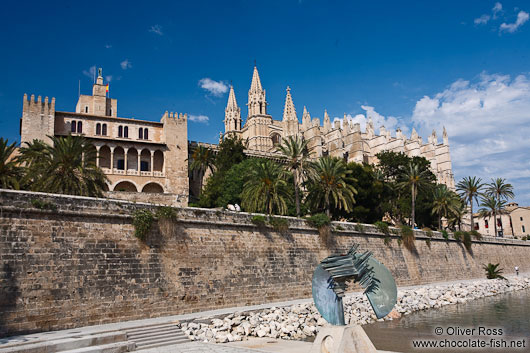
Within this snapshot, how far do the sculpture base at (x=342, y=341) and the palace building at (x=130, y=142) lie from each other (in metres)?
31.6

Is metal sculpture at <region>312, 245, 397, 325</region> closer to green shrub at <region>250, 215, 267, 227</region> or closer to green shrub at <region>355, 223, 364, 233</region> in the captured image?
green shrub at <region>250, 215, 267, 227</region>

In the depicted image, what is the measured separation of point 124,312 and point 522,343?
45.1ft

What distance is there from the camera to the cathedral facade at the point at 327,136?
230 ft

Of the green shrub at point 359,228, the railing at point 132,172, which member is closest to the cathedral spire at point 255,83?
the railing at point 132,172

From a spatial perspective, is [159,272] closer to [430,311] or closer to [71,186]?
[71,186]

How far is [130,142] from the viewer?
142ft

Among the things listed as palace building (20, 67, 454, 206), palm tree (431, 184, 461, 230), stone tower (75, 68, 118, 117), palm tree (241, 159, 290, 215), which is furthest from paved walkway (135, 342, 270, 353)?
stone tower (75, 68, 118, 117)

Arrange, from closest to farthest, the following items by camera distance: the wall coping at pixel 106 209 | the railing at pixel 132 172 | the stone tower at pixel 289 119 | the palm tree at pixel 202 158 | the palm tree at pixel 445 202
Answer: the wall coping at pixel 106 209, the palm tree at pixel 445 202, the railing at pixel 132 172, the palm tree at pixel 202 158, the stone tower at pixel 289 119

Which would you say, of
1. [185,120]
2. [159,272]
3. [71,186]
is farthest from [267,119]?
[159,272]

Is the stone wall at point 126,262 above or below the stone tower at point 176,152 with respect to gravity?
below

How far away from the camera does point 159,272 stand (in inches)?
675

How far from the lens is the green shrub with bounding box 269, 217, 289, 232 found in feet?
72.8

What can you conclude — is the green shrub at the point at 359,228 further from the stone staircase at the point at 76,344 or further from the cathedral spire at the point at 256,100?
the cathedral spire at the point at 256,100

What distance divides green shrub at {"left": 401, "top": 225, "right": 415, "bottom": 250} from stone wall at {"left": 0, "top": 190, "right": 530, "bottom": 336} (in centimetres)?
911
